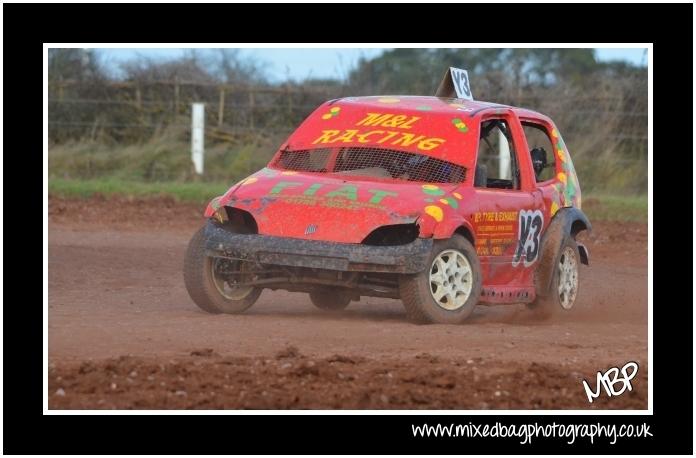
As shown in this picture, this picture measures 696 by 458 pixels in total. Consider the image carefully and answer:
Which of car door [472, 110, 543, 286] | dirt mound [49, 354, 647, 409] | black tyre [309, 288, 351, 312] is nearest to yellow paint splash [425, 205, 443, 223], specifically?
car door [472, 110, 543, 286]

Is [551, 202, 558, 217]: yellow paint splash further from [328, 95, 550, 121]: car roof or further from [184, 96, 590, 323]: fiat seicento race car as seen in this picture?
[328, 95, 550, 121]: car roof

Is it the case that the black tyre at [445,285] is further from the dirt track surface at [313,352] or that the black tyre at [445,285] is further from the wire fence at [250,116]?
the wire fence at [250,116]

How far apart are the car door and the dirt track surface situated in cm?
46

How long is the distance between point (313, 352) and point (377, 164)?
243 centimetres

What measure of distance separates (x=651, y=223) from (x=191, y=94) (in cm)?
1671

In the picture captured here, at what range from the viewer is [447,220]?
10.1 meters

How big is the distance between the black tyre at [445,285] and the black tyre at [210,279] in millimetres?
1369

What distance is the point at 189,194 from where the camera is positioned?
2158 centimetres

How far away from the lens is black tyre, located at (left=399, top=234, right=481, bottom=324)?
9906mm

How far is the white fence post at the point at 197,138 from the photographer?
23984 millimetres

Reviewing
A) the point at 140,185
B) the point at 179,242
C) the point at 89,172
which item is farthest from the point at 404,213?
the point at 89,172

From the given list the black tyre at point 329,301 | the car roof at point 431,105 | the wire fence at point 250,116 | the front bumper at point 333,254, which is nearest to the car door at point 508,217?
the car roof at point 431,105

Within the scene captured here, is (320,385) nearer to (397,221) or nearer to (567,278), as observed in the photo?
(397,221)

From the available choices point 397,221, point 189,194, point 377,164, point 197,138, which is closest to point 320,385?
point 397,221
